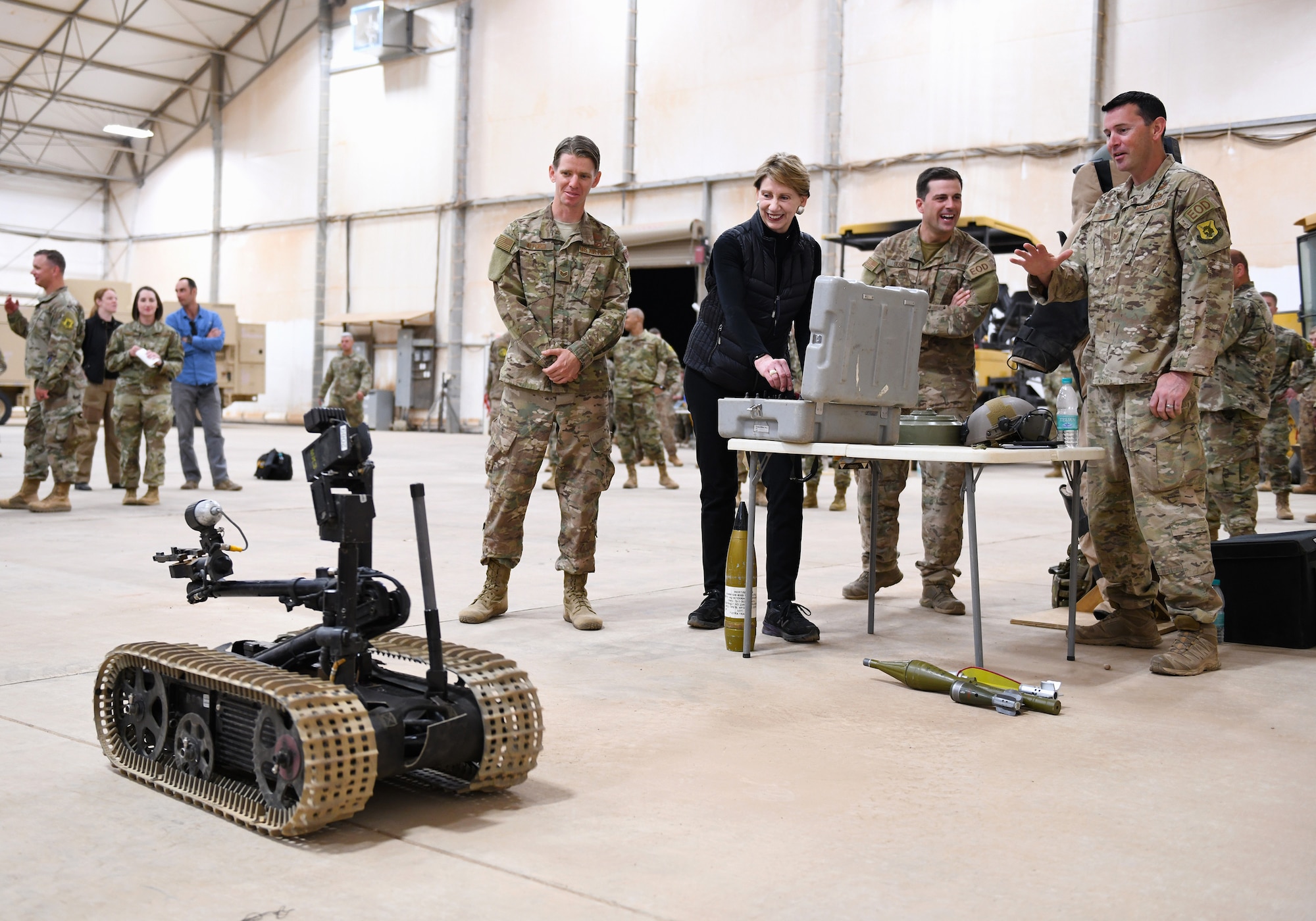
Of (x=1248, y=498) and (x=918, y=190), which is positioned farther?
(x=1248, y=498)

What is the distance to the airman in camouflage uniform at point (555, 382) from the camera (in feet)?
16.4

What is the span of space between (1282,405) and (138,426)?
10.4 metres

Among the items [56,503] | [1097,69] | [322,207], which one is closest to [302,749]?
[56,503]

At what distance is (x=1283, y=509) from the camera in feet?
32.7

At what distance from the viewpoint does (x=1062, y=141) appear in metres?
16.9

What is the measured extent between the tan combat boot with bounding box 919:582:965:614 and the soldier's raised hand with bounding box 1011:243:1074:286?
1703 mm

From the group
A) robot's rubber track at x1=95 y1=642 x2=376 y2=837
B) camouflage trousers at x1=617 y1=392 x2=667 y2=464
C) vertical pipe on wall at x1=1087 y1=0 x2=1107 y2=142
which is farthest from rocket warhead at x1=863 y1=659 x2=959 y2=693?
vertical pipe on wall at x1=1087 y1=0 x2=1107 y2=142

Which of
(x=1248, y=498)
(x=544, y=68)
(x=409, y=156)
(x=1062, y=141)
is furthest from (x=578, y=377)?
(x=409, y=156)

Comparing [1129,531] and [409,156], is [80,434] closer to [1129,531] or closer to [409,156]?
[1129,531]

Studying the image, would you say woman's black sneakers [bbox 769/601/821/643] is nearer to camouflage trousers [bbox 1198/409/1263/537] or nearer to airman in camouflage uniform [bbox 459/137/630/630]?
airman in camouflage uniform [bbox 459/137/630/630]

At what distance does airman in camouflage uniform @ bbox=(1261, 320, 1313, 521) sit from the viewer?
30.9 ft

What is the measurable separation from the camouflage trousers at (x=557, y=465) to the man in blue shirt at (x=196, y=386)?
6348 millimetres

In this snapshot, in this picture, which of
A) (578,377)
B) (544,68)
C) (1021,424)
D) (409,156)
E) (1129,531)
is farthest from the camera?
(409,156)

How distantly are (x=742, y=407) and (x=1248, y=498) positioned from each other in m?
4.93
